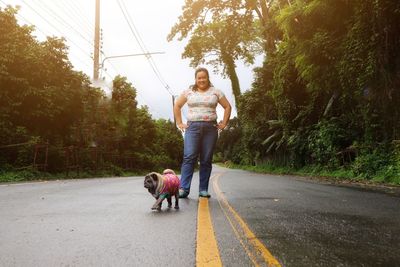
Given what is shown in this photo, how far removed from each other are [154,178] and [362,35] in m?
9.57

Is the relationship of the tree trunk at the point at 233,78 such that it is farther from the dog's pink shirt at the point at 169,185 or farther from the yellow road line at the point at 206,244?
the yellow road line at the point at 206,244

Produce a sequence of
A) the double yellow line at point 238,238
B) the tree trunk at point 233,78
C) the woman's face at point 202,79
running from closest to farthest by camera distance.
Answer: the double yellow line at point 238,238 → the woman's face at point 202,79 → the tree trunk at point 233,78

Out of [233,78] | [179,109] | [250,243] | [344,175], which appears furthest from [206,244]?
[233,78]

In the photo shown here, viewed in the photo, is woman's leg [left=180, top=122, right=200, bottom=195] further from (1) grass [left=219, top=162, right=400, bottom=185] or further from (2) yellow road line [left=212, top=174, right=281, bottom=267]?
(1) grass [left=219, top=162, right=400, bottom=185]

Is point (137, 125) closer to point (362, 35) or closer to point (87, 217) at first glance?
point (362, 35)

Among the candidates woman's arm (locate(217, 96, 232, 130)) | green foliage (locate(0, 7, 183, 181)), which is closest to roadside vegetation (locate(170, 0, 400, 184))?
woman's arm (locate(217, 96, 232, 130))

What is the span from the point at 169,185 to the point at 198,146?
4.31 feet

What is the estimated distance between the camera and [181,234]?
3.45m

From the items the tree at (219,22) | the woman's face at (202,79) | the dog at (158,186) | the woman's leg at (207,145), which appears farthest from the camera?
the tree at (219,22)

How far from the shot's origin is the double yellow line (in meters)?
2.53

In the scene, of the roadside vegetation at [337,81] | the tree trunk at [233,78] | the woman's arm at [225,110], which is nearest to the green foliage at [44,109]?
the roadside vegetation at [337,81]

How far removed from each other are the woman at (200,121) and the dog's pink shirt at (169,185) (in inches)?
36.5

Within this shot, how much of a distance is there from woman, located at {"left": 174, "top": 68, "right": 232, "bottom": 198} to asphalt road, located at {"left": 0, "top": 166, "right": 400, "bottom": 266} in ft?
2.30

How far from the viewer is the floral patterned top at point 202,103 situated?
5.89m
